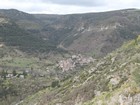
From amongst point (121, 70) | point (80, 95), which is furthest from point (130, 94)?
point (80, 95)

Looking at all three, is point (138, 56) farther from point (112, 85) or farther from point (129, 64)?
point (112, 85)

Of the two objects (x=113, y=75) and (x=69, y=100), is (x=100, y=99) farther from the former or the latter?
(x=69, y=100)

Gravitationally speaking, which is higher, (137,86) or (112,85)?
(137,86)

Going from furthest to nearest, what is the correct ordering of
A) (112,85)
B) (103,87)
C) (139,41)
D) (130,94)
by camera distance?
(139,41), (103,87), (112,85), (130,94)

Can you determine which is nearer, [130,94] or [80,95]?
[130,94]

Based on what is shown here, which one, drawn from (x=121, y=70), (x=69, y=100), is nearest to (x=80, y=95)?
(x=69, y=100)

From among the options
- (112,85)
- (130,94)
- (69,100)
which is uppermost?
(130,94)

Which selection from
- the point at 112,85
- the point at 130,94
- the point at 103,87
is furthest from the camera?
the point at 103,87

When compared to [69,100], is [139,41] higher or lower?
higher

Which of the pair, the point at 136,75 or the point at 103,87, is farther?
the point at 103,87
